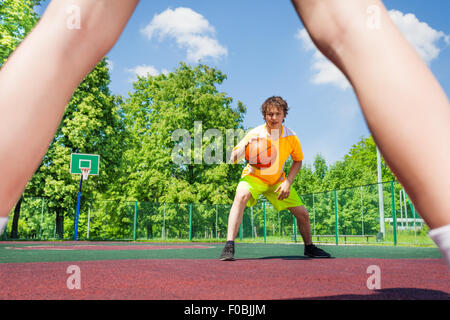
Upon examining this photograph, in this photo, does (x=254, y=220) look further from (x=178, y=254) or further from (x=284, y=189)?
(x=284, y=189)

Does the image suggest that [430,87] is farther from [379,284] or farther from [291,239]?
[291,239]

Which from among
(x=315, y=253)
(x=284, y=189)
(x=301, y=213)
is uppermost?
(x=284, y=189)

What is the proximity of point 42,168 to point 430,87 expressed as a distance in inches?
1010

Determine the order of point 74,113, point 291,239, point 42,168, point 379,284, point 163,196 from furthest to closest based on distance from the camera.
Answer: point 163,196
point 74,113
point 42,168
point 291,239
point 379,284

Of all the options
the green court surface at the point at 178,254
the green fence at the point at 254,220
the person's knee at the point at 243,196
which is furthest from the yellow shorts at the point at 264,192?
the green fence at the point at 254,220

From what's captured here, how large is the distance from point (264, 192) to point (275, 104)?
1168 mm

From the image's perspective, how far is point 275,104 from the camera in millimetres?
4910

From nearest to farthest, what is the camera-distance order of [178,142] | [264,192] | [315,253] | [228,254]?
[228,254], [315,253], [264,192], [178,142]

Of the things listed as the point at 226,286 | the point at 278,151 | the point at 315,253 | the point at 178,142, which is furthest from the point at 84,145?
the point at 226,286

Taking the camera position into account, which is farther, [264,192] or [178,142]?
[178,142]

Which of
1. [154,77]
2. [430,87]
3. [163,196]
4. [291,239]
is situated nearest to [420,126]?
[430,87]

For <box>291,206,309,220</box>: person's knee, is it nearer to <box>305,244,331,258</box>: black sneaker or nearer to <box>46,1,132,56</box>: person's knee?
<box>305,244,331,258</box>: black sneaker

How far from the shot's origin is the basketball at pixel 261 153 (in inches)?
193

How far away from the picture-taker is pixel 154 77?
33875mm
